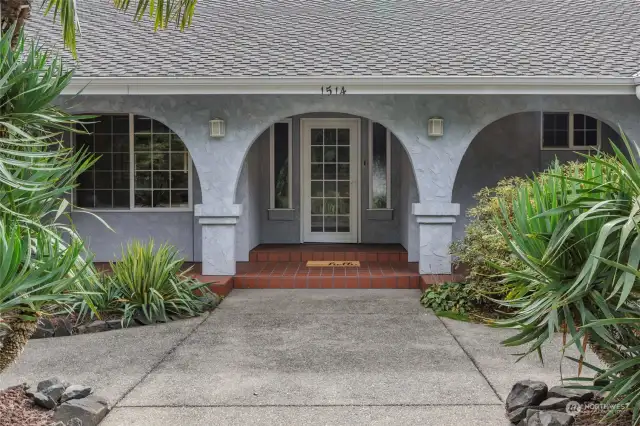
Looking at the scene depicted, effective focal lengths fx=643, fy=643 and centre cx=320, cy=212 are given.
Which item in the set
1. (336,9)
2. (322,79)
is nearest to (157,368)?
(322,79)

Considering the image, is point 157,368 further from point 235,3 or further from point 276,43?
point 235,3

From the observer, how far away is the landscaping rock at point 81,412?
13.5 ft

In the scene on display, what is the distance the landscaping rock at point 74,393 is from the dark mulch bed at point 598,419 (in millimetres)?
3231

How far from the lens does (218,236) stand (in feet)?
31.3

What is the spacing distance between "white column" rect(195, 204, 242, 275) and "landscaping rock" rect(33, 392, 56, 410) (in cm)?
527

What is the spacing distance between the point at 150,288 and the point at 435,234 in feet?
13.7

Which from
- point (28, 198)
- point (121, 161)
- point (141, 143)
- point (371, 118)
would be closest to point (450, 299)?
point (371, 118)

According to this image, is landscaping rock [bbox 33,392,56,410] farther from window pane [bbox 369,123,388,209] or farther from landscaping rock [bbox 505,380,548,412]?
window pane [bbox 369,123,388,209]

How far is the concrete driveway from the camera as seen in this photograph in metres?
4.50

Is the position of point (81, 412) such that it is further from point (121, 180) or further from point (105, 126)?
point (105, 126)

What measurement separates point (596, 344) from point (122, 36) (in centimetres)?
973

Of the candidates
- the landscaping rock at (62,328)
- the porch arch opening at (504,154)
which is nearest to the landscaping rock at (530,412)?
the landscaping rock at (62,328)

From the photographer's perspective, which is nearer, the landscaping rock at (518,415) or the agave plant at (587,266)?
the agave plant at (587,266)

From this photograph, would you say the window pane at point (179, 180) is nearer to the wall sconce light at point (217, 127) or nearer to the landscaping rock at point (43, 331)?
the wall sconce light at point (217, 127)
